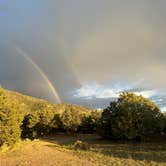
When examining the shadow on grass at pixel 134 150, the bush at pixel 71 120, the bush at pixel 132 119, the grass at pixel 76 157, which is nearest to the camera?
the grass at pixel 76 157

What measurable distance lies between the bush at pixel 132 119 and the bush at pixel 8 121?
29.3m

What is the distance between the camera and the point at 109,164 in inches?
1107

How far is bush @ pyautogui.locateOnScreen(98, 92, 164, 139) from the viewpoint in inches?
2665

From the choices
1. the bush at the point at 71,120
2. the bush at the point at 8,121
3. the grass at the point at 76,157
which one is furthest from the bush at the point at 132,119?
the bush at the point at 8,121

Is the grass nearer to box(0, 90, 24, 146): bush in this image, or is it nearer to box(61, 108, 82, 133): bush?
box(0, 90, 24, 146): bush

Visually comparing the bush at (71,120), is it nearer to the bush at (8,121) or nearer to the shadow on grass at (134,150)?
the shadow on grass at (134,150)

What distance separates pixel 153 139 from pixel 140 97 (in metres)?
10.4

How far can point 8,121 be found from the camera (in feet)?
141

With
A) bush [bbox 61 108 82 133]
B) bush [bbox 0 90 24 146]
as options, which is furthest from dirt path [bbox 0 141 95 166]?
bush [bbox 61 108 82 133]

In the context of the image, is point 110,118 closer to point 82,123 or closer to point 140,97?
point 140,97

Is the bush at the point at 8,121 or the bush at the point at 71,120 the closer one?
the bush at the point at 8,121

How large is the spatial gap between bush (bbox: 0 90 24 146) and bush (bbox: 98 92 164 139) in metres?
29.3

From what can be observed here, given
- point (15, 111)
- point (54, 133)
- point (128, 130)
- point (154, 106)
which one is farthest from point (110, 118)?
point (54, 133)

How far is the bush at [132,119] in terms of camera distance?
222 feet
